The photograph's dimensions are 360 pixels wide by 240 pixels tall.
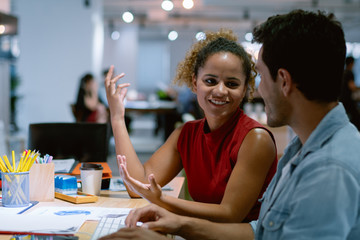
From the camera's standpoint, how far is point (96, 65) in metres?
7.65

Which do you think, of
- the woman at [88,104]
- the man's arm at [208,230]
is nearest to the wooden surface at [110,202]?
the man's arm at [208,230]

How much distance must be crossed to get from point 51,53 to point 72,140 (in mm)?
4843

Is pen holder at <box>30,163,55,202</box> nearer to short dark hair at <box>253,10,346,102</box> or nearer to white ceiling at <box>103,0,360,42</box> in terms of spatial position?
short dark hair at <box>253,10,346,102</box>

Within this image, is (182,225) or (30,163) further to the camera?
(30,163)

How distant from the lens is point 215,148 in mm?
1579

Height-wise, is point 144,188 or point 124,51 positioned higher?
point 124,51

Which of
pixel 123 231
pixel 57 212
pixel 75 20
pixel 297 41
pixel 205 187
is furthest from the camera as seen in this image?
pixel 75 20

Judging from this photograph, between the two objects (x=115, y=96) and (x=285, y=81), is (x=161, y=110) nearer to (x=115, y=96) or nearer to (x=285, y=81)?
(x=115, y=96)

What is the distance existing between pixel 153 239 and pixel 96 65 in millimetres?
6918

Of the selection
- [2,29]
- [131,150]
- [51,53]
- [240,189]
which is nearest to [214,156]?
[240,189]

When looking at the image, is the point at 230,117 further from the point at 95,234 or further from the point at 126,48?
the point at 126,48

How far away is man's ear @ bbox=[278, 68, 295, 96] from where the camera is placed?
97 cm

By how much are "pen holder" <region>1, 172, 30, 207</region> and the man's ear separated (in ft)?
2.91

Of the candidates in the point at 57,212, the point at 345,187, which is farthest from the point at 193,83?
the point at 345,187
